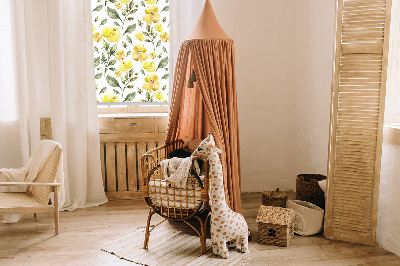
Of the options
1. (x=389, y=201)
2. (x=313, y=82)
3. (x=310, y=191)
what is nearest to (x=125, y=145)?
(x=310, y=191)

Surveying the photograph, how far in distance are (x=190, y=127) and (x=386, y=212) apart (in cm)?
170

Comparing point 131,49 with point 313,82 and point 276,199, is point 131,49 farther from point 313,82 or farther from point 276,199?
point 276,199

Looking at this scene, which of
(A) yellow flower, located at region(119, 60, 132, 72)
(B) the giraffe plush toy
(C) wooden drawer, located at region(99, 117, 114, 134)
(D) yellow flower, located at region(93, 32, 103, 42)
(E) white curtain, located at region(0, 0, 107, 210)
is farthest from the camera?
(A) yellow flower, located at region(119, 60, 132, 72)

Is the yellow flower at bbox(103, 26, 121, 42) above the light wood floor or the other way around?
above

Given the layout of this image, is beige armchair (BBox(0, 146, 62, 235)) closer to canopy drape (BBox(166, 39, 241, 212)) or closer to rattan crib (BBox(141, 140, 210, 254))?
rattan crib (BBox(141, 140, 210, 254))

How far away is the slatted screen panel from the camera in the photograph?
2607mm

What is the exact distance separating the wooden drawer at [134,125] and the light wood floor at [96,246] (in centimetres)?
85

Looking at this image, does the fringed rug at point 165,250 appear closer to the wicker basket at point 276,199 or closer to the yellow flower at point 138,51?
the wicker basket at point 276,199

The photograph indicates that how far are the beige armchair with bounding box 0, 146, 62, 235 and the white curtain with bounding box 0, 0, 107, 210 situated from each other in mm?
560

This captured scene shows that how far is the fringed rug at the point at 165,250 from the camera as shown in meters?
2.52

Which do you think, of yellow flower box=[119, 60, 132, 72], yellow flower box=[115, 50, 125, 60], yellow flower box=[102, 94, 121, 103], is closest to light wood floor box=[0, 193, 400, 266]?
yellow flower box=[102, 94, 121, 103]

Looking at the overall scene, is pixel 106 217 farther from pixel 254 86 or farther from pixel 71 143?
pixel 254 86

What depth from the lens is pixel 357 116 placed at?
2688 millimetres

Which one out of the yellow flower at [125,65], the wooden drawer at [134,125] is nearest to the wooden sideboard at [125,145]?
the wooden drawer at [134,125]
